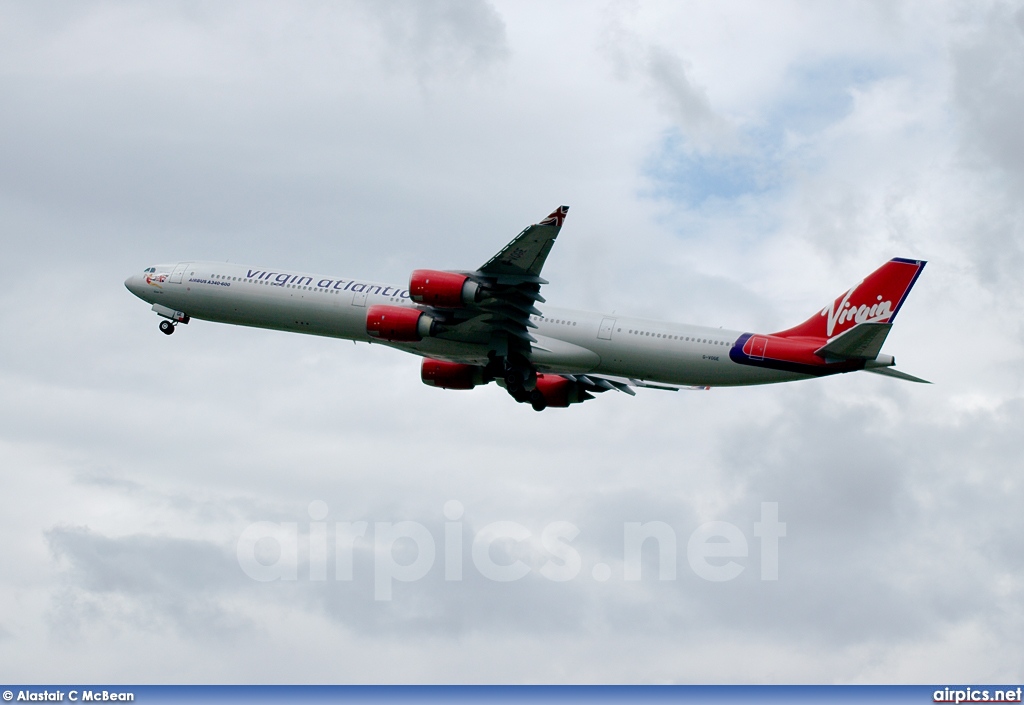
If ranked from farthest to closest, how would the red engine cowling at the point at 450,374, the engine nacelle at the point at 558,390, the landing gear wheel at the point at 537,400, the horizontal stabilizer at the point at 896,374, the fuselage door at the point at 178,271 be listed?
1. the engine nacelle at the point at 558,390
2. the fuselage door at the point at 178,271
3. the red engine cowling at the point at 450,374
4. the landing gear wheel at the point at 537,400
5. the horizontal stabilizer at the point at 896,374

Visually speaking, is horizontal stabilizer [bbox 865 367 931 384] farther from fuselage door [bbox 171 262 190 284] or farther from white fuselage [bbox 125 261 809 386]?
fuselage door [bbox 171 262 190 284]

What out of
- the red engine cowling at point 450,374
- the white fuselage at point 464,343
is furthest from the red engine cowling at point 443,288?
the red engine cowling at point 450,374

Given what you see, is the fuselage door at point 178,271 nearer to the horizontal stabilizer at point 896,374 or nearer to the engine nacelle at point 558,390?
the engine nacelle at point 558,390

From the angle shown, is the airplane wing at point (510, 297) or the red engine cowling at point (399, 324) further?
the red engine cowling at point (399, 324)

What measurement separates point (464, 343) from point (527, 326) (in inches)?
134

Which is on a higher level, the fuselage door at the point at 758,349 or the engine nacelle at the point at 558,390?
the engine nacelle at the point at 558,390

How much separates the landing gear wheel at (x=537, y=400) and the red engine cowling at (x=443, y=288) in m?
9.41

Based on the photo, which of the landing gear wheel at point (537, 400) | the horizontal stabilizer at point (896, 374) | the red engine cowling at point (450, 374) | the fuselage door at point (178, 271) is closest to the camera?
the horizontal stabilizer at point (896, 374)

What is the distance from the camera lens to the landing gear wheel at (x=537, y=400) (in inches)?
2344

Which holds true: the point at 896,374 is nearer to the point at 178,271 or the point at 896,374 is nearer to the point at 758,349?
the point at 758,349

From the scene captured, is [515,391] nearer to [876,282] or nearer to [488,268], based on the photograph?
[488,268]

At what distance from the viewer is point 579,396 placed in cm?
6253

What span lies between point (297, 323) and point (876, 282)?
93.4 ft

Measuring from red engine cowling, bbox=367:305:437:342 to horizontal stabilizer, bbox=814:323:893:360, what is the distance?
18.4m
